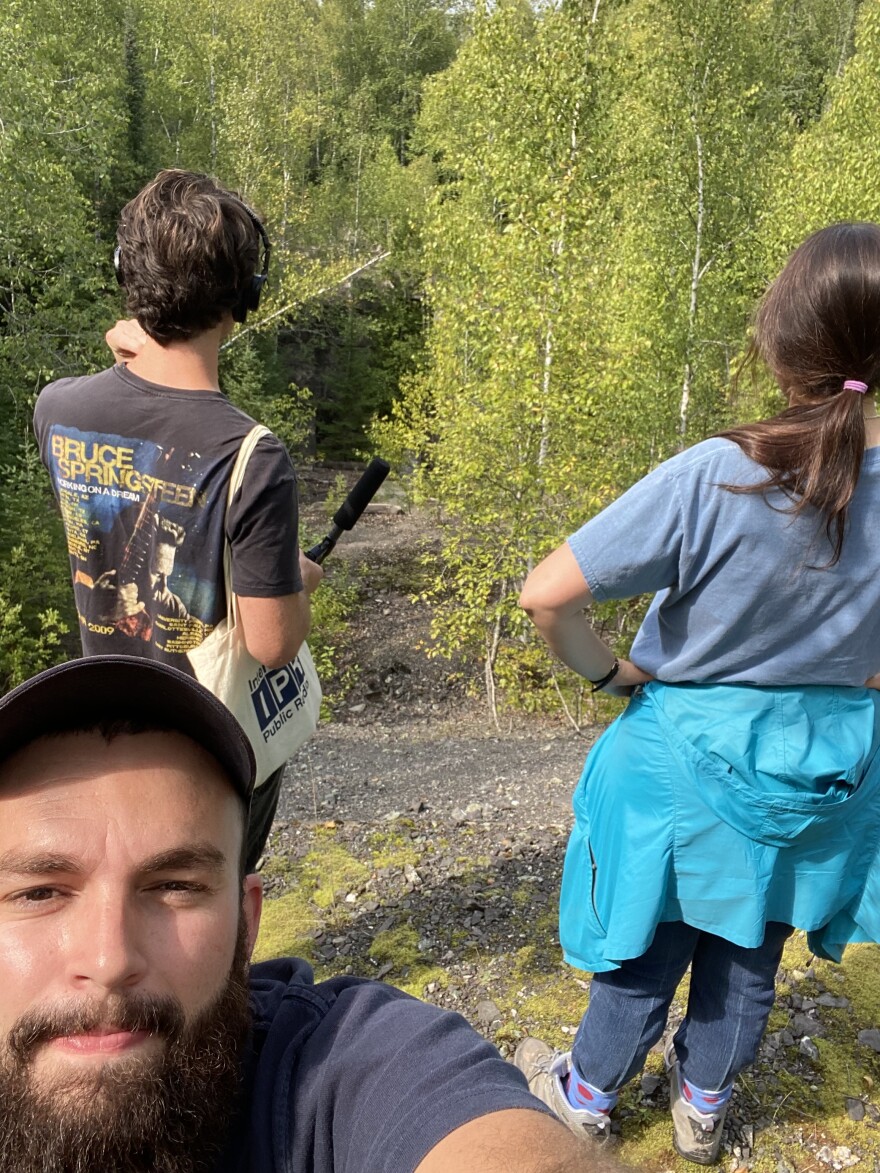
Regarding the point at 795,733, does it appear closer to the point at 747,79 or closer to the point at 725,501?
the point at 725,501

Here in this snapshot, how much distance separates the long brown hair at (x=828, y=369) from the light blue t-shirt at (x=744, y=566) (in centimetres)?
3

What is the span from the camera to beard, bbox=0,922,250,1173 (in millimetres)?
879

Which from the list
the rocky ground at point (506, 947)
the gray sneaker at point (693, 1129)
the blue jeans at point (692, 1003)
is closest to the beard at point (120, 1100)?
the blue jeans at point (692, 1003)

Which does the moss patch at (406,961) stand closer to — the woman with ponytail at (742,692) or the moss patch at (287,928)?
the moss patch at (287,928)

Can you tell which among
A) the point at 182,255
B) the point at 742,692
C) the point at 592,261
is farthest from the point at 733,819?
the point at 592,261

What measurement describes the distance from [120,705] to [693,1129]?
2007 millimetres

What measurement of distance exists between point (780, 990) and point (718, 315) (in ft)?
32.0

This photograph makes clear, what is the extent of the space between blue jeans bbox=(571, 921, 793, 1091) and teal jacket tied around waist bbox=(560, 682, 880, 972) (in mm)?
110

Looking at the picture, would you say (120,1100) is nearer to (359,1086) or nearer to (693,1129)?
(359,1086)

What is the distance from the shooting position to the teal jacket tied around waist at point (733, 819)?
1681 millimetres

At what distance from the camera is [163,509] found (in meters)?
1.71

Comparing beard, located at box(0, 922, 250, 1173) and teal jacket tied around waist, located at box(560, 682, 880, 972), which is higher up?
beard, located at box(0, 922, 250, 1173)

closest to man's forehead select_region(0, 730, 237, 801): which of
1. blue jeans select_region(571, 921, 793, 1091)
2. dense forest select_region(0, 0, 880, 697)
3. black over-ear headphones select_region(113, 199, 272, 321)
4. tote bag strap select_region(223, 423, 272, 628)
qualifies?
tote bag strap select_region(223, 423, 272, 628)

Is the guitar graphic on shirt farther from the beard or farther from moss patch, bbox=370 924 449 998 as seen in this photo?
moss patch, bbox=370 924 449 998
